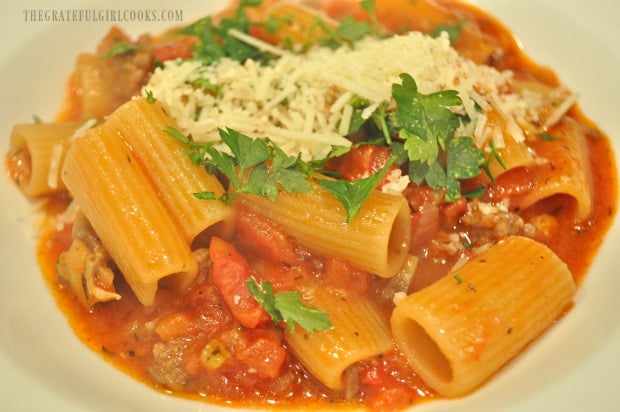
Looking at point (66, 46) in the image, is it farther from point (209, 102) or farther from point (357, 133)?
point (357, 133)

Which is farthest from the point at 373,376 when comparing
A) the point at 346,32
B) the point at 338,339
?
the point at 346,32

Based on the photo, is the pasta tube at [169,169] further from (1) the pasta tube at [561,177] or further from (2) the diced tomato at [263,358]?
(1) the pasta tube at [561,177]

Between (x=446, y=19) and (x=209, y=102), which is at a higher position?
(x=446, y=19)

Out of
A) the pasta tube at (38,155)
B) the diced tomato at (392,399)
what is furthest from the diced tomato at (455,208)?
the pasta tube at (38,155)

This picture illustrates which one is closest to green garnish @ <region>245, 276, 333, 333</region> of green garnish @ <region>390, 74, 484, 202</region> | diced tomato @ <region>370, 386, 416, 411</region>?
diced tomato @ <region>370, 386, 416, 411</region>

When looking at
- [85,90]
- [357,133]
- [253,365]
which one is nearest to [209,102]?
[357,133]

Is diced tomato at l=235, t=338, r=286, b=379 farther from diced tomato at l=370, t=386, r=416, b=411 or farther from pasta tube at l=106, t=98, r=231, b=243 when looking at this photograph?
pasta tube at l=106, t=98, r=231, b=243

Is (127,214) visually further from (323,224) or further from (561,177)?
(561,177)
